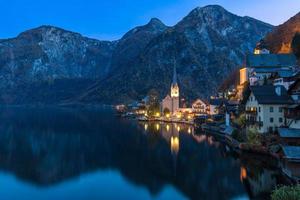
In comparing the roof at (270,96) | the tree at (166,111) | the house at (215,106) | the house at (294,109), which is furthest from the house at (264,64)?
the tree at (166,111)

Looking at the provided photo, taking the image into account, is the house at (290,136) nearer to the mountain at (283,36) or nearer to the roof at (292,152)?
the roof at (292,152)

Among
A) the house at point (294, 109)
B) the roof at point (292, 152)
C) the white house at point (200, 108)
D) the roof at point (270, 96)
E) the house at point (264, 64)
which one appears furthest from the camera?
the white house at point (200, 108)

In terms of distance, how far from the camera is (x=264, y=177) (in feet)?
150

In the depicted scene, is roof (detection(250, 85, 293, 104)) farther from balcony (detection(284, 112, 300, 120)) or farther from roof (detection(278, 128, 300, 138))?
roof (detection(278, 128, 300, 138))

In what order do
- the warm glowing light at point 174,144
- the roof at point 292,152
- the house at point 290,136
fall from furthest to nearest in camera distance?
the warm glowing light at point 174,144 < the house at point 290,136 < the roof at point 292,152

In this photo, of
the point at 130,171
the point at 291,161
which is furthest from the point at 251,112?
the point at 291,161

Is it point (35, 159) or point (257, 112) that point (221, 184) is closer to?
point (257, 112)

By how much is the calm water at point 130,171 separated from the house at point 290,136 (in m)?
4.88

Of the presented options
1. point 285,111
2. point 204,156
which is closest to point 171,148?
point 204,156

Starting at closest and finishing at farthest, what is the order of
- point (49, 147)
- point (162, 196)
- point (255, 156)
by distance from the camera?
1. point (162, 196)
2. point (255, 156)
3. point (49, 147)

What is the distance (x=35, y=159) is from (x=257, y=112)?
39.8 meters

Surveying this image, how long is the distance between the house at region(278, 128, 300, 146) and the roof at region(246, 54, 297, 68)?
59.9 meters

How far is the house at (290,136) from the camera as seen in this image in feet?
169

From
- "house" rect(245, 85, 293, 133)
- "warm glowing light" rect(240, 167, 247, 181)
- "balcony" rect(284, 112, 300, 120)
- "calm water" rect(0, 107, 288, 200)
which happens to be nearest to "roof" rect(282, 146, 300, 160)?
"calm water" rect(0, 107, 288, 200)
